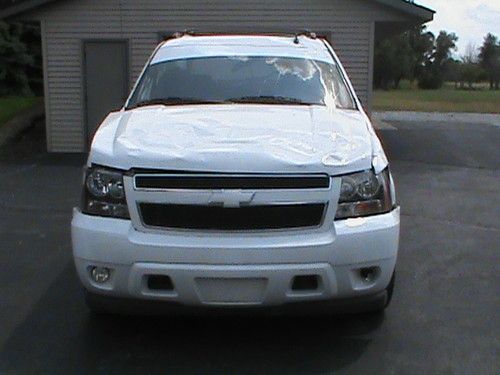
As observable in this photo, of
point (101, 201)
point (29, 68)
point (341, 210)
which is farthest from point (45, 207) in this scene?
point (29, 68)

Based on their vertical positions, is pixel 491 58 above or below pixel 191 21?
below

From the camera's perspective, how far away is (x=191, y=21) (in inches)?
520

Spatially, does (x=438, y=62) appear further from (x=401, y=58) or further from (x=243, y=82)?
(x=243, y=82)

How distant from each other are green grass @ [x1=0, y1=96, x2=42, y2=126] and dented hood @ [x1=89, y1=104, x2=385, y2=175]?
11.5m

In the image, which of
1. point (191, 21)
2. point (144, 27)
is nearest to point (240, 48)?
point (191, 21)

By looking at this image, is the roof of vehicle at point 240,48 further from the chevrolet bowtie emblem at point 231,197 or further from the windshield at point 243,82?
the chevrolet bowtie emblem at point 231,197

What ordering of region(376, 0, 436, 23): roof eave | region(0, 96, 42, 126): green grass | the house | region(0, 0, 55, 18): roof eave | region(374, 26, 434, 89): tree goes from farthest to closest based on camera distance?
region(374, 26, 434, 89): tree
region(0, 96, 42, 126): green grass
the house
region(0, 0, 55, 18): roof eave
region(376, 0, 436, 23): roof eave

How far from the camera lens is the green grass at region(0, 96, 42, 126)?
1582cm

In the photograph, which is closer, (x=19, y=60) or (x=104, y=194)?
(x=104, y=194)

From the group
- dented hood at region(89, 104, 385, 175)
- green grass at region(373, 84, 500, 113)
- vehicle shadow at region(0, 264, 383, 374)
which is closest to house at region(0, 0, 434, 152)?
dented hood at region(89, 104, 385, 175)

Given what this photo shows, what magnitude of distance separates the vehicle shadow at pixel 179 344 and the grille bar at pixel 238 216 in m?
0.82

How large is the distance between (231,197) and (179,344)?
43.5 inches

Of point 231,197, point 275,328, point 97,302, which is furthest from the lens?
point 275,328

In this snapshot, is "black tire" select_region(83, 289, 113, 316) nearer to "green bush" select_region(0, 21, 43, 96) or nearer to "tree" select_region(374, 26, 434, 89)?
"green bush" select_region(0, 21, 43, 96)
